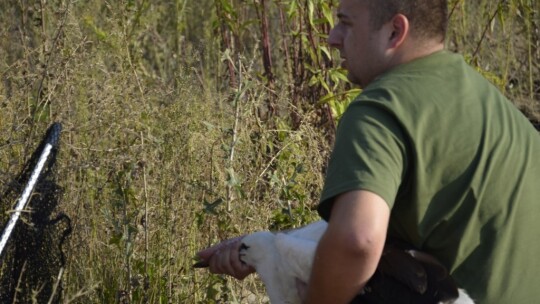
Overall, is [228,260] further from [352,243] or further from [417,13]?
[417,13]

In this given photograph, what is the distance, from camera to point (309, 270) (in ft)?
8.50

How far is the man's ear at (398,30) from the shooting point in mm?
2627

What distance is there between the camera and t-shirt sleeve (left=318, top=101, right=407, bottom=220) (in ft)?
7.87

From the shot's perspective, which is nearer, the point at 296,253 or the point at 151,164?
the point at 296,253

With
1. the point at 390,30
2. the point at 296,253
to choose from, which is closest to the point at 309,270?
the point at 296,253

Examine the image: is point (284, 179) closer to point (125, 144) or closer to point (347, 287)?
point (125, 144)

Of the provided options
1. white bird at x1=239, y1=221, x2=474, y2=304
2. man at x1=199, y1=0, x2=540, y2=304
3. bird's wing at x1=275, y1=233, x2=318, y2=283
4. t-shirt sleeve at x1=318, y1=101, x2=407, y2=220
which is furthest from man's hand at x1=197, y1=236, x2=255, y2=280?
t-shirt sleeve at x1=318, y1=101, x2=407, y2=220

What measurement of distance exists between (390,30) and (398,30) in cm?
2

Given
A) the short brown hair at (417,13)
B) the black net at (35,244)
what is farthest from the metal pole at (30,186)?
the short brown hair at (417,13)

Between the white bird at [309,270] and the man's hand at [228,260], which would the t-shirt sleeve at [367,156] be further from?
the man's hand at [228,260]

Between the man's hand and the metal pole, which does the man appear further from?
the metal pole

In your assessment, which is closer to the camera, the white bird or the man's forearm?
the man's forearm

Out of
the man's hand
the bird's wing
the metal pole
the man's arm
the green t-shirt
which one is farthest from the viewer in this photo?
the metal pole

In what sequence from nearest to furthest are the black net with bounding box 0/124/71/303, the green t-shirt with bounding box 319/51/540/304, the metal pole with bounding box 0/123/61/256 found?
the green t-shirt with bounding box 319/51/540/304, the metal pole with bounding box 0/123/61/256, the black net with bounding box 0/124/71/303
